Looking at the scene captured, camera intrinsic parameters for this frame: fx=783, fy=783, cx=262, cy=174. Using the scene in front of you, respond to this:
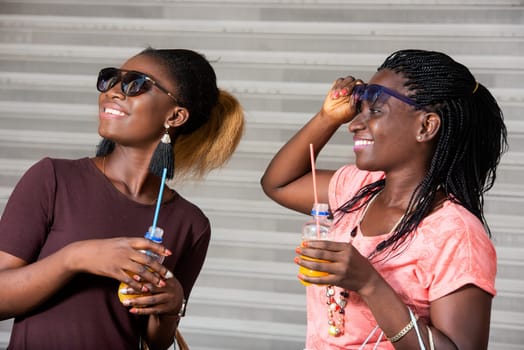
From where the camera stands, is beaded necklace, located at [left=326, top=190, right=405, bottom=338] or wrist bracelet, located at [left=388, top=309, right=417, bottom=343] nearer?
wrist bracelet, located at [left=388, top=309, right=417, bottom=343]

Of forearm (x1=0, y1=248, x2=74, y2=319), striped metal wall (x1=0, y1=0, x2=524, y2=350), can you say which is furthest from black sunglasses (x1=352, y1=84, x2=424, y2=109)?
striped metal wall (x1=0, y1=0, x2=524, y2=350)

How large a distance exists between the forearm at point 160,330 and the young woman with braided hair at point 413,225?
456 millimetres

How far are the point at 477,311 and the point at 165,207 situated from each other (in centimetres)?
105

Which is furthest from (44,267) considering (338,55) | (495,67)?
(495,67)

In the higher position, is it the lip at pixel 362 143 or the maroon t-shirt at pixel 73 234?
the lip at pixel 362 143

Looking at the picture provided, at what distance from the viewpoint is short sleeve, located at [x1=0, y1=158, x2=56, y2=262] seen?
226 cm

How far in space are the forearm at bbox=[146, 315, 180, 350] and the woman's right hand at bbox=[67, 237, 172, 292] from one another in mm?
353

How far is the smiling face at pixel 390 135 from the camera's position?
92.9 inches

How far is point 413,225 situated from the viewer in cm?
228

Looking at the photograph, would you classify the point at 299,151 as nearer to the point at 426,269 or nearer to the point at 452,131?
the point at 452,131

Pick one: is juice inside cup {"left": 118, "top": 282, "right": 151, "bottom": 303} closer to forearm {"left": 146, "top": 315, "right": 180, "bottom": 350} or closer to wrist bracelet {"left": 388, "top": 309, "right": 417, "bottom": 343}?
forearm {"left": 146, "top": 315, "right": 180, "bottom": 350}

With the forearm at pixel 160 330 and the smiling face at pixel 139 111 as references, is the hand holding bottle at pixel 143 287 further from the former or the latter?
the smiling face at pixel 139 111

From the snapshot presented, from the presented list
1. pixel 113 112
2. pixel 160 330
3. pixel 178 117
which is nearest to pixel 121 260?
pixel 160 330

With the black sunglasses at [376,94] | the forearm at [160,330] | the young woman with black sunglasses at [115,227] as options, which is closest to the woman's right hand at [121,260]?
the young woman with black sunglasses at [115,227]
